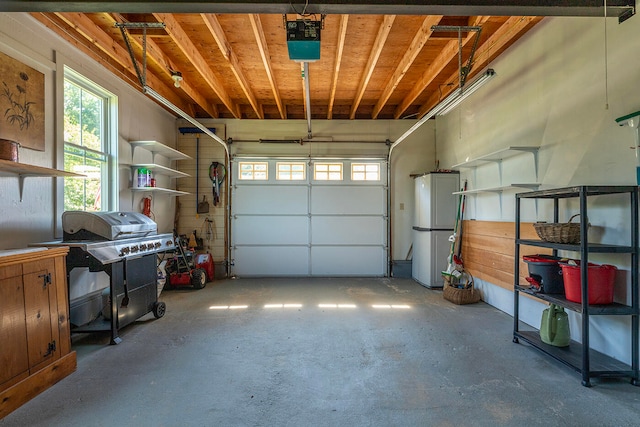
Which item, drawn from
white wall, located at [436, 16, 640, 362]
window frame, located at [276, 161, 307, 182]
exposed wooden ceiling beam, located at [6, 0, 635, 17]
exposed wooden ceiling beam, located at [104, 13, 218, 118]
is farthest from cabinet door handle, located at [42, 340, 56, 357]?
white wall, located at [436, 16, 640, 362]

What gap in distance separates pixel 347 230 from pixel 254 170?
232 cm

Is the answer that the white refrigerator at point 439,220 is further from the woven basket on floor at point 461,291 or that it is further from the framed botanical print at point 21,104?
the framed botanical print at point 21,104

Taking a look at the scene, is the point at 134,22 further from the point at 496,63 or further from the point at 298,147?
the point at 496,63

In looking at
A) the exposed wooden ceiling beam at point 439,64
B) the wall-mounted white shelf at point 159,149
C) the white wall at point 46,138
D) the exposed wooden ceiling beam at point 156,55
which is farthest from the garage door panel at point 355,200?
the white wall at point 46,138

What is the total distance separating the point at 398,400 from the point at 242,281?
4180mm

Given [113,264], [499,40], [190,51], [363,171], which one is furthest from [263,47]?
[363,171]

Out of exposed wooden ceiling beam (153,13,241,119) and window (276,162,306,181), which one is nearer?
exposed wooden ceiling beam (153,13,241,119)

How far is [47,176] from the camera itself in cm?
287

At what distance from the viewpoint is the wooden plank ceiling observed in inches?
124

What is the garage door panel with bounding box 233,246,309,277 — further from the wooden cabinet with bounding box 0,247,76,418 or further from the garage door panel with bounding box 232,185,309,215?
the wooden cabinet with bounding box 0,247,76,418

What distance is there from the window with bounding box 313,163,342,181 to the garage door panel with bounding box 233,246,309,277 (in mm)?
1560

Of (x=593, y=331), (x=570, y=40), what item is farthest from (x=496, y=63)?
(x=593, y=331)

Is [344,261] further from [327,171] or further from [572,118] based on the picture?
[572,118]

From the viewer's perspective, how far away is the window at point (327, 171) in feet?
19.8
